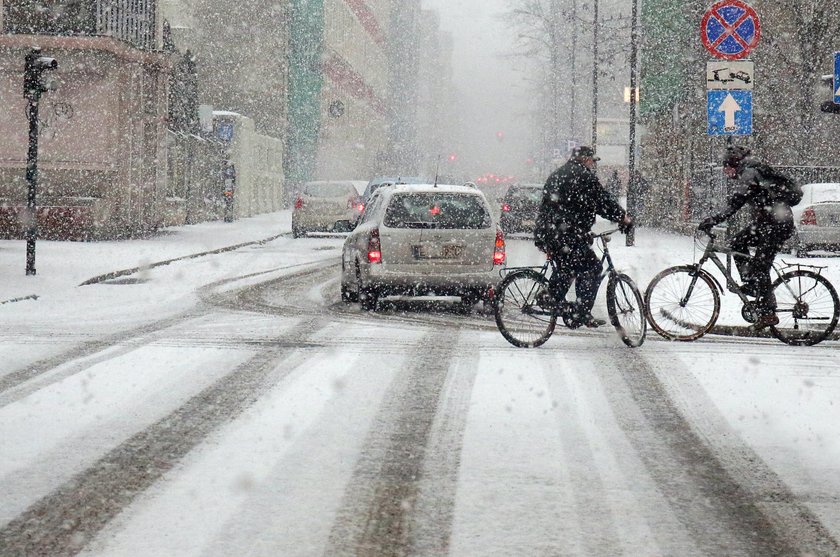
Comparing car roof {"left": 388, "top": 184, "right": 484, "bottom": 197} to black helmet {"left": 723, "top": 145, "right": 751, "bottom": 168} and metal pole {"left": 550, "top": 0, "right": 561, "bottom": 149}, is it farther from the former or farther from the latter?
metal pole {"left": 550, "top": 0, "right": 561, "bottom": 149}

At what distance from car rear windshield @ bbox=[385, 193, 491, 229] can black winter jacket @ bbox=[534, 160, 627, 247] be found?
11.3 feet

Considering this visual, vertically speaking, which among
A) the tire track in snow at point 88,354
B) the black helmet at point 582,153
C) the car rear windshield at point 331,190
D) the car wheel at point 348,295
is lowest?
the tire track in snow at point 88,354

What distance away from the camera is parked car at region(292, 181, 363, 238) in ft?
115

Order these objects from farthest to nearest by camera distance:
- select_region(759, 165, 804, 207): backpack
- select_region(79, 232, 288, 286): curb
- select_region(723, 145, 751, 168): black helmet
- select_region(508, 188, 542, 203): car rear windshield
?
select_region(508, 188, 542, 203): car rear windshield → select_region(79, 232, 288, 286): curb → select_region(723, 145, 751, 168): black helmet → select_region(759, 165, 804, 207): backpack

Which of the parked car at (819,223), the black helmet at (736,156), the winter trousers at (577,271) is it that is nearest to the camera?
the winter trousers at (577,271)

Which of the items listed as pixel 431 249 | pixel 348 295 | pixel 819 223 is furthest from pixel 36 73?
pixel 819 223

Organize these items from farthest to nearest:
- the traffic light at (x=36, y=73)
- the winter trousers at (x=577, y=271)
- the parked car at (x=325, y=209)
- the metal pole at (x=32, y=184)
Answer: the parked car at (x=325, y=209) < the traffic light at (x=36, y=73) < the metal pole at (x=32, y=184) < the winter trousers at (x=577, y=271)

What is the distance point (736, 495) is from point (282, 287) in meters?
12.9

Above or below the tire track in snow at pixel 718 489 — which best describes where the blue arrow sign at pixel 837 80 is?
above

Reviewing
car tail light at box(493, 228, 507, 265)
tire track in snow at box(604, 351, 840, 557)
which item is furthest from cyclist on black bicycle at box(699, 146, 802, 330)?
car tail light at box(493, 228, 507, 265)

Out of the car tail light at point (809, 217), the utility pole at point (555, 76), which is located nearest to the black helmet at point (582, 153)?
the car tail light at point (809, 217)

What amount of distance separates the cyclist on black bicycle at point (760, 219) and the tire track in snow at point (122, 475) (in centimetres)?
428

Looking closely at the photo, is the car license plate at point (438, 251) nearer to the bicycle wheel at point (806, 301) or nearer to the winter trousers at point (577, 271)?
the winter trousers at point (577, 271)

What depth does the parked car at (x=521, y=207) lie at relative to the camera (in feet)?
120
